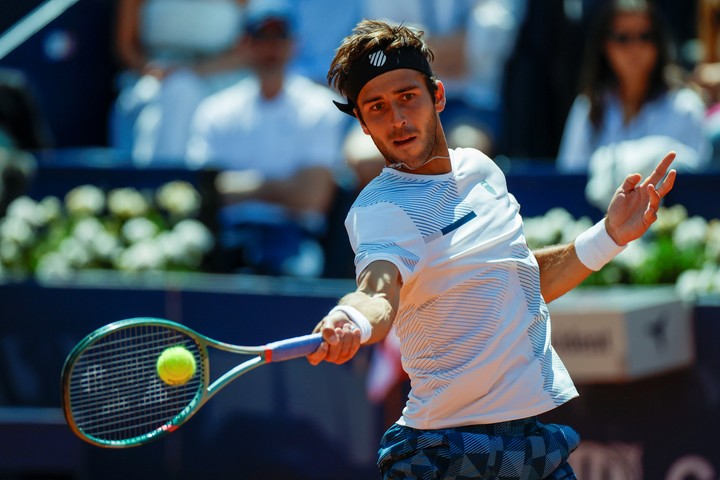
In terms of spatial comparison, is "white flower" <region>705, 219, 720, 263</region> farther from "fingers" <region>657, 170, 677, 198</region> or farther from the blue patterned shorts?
the blue patterned shorts

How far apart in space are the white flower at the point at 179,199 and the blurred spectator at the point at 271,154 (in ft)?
0.46

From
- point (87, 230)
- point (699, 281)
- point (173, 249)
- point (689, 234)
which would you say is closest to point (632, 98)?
point (689, 234)

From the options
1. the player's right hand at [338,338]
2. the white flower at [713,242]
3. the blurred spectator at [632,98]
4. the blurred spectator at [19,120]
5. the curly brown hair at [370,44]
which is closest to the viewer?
the player's right hand at [338,338]

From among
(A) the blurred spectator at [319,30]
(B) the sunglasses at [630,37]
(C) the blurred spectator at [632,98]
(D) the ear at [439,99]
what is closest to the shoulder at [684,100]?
(C) the blurred spectator at [632,98]

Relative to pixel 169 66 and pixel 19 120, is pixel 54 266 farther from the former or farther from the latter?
pixel 169 66

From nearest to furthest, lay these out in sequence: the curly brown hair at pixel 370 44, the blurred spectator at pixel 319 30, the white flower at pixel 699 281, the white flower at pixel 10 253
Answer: the curly brown hair at pixel 370 44
the white flower at pixel 699 281
the white flower at pixel 10 253
the blurred spectator at pixel 319 30

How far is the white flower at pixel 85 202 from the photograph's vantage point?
23.0 feet

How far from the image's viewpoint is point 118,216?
6.98 meters

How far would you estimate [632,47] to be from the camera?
6.30m

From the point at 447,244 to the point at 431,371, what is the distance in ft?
1.07

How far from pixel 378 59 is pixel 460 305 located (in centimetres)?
64

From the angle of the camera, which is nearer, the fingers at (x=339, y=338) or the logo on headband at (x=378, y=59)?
the fingers at (x=339, y=338)

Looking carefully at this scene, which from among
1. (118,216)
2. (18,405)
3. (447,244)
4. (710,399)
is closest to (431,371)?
(447,244)

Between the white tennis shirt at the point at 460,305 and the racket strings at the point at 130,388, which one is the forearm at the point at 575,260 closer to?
the white tennis shirt at the point at 460,305
